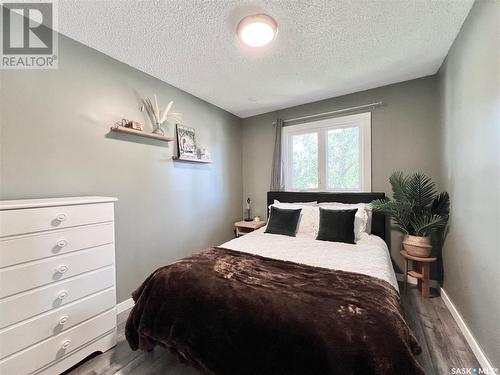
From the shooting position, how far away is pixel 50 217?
136 centimetres

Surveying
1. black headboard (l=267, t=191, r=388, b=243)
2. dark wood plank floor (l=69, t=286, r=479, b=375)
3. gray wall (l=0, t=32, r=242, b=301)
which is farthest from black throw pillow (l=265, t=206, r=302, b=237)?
dark wood plank floor (l=69, t=286, r=479, b=375)

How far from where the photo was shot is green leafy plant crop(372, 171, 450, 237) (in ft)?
7.44

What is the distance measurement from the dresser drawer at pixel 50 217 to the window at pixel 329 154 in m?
2.69

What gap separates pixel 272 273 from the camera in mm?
1526

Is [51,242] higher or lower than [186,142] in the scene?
lower

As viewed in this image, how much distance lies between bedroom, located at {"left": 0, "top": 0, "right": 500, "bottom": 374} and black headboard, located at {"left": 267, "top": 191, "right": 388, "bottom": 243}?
2cm

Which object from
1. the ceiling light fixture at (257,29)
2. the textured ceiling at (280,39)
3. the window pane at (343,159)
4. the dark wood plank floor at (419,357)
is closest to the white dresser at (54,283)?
the dark wood plank floor at (419,357)

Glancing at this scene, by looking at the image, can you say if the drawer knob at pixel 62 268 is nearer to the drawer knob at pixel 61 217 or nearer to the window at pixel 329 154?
the drawer knob at pixel 61 217

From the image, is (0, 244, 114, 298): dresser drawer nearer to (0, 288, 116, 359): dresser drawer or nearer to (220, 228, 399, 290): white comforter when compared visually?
(0, 288, 116, 359): dresser drawer

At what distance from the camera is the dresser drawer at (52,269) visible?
1209mm

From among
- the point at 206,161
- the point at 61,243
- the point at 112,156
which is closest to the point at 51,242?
the point at 61,243

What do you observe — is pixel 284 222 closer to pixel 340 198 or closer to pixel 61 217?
pixel 340 198

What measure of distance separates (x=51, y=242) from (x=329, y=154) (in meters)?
3.26

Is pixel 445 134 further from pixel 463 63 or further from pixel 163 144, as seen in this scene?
pixel 163 144
